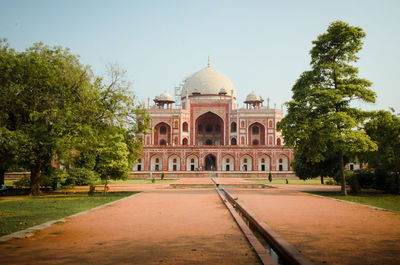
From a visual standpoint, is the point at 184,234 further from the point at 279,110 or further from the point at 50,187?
the point at 279,110

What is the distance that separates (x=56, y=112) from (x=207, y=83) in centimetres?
4266

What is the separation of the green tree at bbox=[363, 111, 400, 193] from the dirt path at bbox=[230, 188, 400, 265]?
20.7 feet

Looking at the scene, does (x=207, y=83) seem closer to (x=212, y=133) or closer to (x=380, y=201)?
(x=212, y=133)

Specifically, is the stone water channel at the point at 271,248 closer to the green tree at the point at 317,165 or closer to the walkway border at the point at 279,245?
the walkway border at the point at 279,245

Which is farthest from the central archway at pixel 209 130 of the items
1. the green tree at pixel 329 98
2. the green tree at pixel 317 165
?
the green tree at pixel 329 98

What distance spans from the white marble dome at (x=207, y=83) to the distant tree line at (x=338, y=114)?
125 ft

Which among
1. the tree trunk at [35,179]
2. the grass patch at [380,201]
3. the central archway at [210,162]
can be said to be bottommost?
the grass patch at [380,201]

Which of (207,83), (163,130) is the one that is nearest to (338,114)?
(163,130)

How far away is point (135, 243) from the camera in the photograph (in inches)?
190

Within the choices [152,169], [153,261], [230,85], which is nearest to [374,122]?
[153,261]

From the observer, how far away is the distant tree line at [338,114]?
13.2 m

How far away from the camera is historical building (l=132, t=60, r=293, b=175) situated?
4141 centimetres

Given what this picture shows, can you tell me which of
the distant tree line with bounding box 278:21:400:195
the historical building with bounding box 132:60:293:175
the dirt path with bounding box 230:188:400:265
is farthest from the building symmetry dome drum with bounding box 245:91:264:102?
the dirt path with bounding box 230:188:400:265

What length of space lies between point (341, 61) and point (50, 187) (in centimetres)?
1655
